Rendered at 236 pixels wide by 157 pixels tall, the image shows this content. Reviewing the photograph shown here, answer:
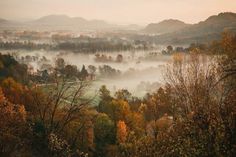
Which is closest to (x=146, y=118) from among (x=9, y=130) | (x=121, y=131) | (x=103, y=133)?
(x=103, y=133)

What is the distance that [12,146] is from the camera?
3100 cm

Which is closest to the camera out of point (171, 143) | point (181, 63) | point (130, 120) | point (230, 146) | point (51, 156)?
point (230, 146)

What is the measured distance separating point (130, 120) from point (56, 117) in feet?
58.3

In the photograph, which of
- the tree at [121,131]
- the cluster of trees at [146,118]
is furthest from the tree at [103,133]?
the tree at [121,131]

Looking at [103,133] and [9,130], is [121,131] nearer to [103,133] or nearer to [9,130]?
[103,133]

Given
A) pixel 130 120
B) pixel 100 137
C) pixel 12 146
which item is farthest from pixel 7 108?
pixel 130 120

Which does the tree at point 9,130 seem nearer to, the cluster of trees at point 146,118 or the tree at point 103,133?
the cluster of trees at point 146,118

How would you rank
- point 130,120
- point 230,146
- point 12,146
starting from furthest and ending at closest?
point 130,120 → point 12,146 → point 230,146

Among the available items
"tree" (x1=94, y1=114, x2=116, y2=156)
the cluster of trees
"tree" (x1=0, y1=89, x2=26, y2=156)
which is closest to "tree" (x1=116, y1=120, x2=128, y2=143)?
the cluster of trees

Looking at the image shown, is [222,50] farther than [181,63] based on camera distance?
Yes

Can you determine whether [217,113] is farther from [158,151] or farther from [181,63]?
[181,63]

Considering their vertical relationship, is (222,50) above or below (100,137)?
above

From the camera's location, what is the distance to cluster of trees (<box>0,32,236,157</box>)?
16.4m

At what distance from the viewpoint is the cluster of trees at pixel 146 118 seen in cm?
1641
